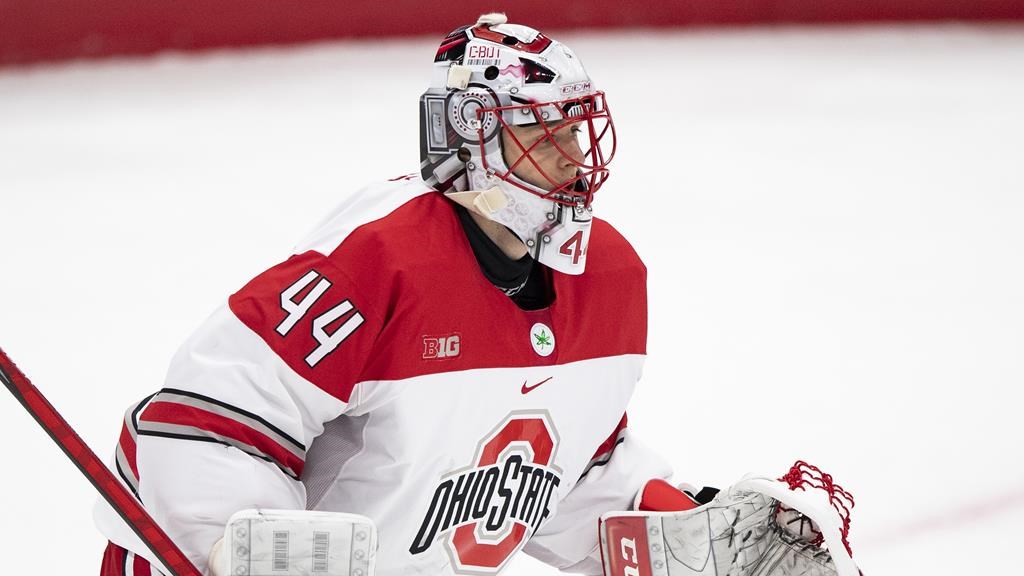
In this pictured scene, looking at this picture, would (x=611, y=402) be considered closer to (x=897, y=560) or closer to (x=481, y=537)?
(x=481, y=537)

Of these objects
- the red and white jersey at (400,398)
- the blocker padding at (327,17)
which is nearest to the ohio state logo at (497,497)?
the red and white jersey at (400,398)

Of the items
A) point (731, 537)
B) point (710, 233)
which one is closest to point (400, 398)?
point (731, 537)

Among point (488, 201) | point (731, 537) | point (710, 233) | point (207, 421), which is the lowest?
point (710, 233)

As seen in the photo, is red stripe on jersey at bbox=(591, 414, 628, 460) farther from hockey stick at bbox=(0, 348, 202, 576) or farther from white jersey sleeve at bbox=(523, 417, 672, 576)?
hockey stick at bbox=(0, 348, 202, 576)

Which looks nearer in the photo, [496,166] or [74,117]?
[496,166]

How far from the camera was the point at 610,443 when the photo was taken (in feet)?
7.08

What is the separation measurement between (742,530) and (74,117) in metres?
→ 3.98

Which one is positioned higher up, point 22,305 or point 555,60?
point 555,60

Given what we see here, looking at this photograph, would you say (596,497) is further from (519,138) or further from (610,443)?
(519,138)

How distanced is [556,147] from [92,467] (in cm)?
76

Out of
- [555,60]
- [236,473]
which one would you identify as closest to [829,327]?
[555,60]

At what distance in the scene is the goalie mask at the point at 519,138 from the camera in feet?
6.03

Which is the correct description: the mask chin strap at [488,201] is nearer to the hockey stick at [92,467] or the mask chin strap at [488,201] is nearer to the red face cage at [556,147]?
the red face cage at [556,147]

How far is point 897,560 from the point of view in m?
2.68
